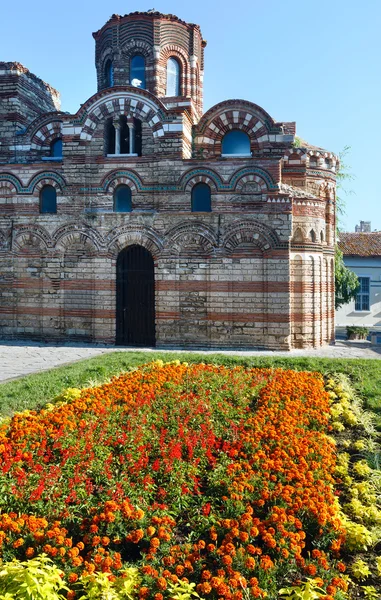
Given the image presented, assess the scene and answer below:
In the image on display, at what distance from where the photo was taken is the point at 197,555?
3602mm

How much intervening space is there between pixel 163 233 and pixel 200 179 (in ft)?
6.23

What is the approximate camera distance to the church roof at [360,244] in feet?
86.0

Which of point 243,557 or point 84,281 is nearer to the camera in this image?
point 243,557

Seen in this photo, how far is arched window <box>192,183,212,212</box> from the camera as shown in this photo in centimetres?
1408

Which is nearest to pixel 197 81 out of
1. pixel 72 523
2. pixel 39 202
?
pixel 39 202

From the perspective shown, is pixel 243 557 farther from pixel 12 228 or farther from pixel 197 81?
pixel 197 81

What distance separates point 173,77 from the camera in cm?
1770

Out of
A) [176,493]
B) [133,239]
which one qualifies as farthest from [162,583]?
[133,239]

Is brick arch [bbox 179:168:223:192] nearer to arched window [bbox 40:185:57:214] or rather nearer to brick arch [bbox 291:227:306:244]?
brick arch [bbox 291:227:306:244]

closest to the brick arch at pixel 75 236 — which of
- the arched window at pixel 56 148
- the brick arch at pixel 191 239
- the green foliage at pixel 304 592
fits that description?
the brick arch at pixel 191 239

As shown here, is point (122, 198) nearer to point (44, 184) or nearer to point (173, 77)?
point (44, 184)

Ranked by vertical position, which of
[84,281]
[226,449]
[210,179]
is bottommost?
[226,449]

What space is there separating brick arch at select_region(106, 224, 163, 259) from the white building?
49.8 ft

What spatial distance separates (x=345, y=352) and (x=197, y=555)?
11.1 m
